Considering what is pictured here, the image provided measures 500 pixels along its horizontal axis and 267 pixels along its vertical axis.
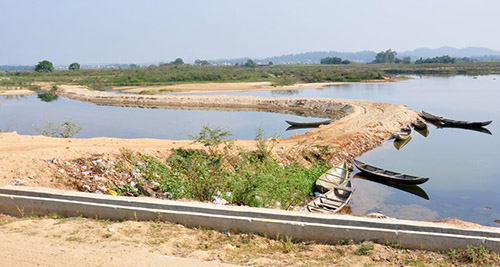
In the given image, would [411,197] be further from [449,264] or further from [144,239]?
[144,239]

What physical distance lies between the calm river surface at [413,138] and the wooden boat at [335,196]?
1.88 ft

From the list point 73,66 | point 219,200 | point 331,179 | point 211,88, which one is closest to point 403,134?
point 331,179

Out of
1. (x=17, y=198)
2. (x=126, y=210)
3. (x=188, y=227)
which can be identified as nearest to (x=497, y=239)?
(x=188, y=227)

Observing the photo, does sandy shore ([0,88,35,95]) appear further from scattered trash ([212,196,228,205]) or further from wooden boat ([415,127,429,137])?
scattered trash ([212,196,228,205])

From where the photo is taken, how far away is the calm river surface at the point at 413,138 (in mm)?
13681

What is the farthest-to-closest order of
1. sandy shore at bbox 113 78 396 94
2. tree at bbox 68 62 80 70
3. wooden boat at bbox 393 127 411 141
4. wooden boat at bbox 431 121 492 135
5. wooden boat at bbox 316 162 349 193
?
tree at bbox 68 62 80 70 → sandy shore at bbox 113 78 396 94 → wooden boat at bbox 431 121 492 135 → wooden boat at bbox 393 127 411 141 → wooden boat at bbox 316 162 349 193

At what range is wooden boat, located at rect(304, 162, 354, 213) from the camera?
38.2ft

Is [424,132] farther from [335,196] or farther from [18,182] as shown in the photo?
[18,182]

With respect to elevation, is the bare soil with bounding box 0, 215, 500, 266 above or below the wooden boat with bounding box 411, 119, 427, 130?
above

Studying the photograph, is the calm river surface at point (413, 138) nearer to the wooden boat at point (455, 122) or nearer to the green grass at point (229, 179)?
the wooden boat at point (455, 122)

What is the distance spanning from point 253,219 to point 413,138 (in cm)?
2067

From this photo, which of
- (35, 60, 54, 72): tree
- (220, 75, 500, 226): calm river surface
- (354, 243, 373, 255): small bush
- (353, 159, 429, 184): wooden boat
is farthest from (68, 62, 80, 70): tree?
(354, 243, 373, 255): small bush

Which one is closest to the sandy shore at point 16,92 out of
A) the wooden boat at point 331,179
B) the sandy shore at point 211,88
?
the sandy shore at point 211,88

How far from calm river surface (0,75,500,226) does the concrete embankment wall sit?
670 cm
